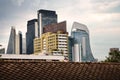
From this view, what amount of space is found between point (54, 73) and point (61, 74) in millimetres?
478

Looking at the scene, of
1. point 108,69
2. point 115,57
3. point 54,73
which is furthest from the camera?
point 115,57

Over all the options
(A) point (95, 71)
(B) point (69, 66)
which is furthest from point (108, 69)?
(B) point (69, 66)

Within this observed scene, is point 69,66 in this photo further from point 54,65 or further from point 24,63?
point 24,63

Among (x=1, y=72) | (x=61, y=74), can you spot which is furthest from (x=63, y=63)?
(x=1, y=72)

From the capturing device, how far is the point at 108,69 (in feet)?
84.3

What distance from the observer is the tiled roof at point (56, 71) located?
68.4ft

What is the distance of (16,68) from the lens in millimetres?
21578

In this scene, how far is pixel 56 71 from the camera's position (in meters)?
22.6

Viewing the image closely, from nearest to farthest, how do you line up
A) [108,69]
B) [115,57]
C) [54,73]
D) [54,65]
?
[54,73] → [54,65] → [108,69] → [115,57]

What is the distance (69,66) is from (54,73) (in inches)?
95.0

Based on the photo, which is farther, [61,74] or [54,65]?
[54,65]

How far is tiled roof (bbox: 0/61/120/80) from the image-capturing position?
20834mm

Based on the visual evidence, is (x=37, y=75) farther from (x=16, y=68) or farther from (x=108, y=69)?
(x=108, y=69)

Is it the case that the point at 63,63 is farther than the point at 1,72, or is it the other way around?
the point at 63,63
